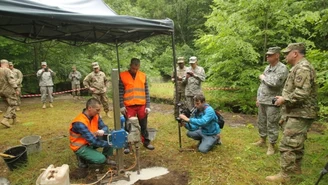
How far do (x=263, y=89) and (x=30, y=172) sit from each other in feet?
13.3

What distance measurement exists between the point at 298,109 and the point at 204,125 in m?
1.58

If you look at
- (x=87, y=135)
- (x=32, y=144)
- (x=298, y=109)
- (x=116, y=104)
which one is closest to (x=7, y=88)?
(x=32, y=144)

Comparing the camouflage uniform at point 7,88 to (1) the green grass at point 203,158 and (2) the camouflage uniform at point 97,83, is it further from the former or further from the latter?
(2) the camouflage uniform at point 97,83

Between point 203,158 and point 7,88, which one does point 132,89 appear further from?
point 7,88

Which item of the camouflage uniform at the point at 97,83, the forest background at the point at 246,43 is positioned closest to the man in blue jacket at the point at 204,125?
the forest background at the point at 246,43

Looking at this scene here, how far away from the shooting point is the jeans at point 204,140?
13.3ft

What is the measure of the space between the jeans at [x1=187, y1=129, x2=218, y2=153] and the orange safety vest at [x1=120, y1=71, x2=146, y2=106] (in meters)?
1.19

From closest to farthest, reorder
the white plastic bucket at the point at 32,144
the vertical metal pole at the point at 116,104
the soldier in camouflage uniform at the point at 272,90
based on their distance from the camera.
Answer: the vertical metal pole at the point at 116,104
the soldier in camouflage uniform at the point at 272,90
the white plastic bucket at the point at 32,144

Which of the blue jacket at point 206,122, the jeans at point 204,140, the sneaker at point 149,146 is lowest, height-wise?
the sneaker at point 149,146

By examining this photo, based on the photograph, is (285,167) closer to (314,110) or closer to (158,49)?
(314,110)

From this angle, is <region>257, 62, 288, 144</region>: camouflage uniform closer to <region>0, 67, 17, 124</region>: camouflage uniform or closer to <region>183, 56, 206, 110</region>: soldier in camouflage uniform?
<region>183, 56, 206, 110</region>: soldier in camouflage uniform

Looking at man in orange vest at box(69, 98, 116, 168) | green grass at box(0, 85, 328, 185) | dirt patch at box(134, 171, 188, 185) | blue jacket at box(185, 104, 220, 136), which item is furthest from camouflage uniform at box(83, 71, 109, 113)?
dirt patch at box(134, 171, 188, 185)

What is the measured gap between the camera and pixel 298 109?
2.91 meters

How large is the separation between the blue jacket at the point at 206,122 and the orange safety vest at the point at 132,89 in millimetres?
982
